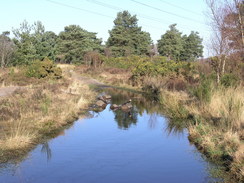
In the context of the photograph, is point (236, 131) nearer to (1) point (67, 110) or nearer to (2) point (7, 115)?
(1) point (67, 110)

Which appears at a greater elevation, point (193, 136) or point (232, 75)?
point (232, 75)

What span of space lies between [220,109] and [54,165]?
21.6ft

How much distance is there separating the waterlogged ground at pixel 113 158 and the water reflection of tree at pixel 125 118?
0.91 ft

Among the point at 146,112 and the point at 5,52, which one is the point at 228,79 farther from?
the point at 5,52

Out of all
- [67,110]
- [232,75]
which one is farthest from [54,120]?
[232,75]

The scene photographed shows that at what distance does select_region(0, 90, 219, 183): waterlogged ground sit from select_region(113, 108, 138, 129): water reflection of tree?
0.28 m

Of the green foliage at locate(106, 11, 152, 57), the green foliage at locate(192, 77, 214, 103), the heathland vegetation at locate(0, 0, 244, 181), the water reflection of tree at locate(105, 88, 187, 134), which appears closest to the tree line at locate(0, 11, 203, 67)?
the green foliage at locate(106, 11, 152, 57)

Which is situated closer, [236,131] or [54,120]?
[236,131]

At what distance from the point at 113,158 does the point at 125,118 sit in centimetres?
582

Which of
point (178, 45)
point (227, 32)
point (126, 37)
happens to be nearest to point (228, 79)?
point (227, 32)

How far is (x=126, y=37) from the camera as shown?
50969mm

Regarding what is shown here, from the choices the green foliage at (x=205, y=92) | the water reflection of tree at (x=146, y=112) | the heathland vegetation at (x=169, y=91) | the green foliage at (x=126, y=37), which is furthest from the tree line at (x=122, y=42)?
the green foliage at (x=205, y=92)

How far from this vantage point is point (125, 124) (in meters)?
12.7

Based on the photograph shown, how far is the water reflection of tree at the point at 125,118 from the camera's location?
41.6 feet
